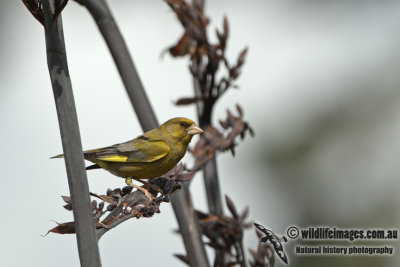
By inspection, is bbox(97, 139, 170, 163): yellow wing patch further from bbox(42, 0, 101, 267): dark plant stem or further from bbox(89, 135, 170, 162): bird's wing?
bbox(42, 0, 101, 267): dark plant stem

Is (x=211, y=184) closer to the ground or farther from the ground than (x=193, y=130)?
closer to the ground

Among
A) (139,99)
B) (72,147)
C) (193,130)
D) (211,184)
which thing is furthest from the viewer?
(193,130)

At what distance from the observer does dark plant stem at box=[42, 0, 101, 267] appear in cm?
147

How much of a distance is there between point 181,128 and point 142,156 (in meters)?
0.42

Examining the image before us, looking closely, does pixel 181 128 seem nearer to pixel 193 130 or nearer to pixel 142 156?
pixel 193 130

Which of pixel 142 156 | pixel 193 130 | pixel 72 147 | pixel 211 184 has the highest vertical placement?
pixel 193 130

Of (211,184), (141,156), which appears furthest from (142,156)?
(211,184)

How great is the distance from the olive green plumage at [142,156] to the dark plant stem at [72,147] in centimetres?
128

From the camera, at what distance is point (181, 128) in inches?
127

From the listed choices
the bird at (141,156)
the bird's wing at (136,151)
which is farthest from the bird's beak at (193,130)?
the bird's wing at (136,151)

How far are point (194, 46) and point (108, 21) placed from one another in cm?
86

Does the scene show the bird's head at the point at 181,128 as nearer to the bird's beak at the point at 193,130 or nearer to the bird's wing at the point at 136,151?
the bird's beak at the point at 193,130

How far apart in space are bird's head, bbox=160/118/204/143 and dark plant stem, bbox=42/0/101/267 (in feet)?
5.25

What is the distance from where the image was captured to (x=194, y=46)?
315 cm
